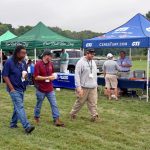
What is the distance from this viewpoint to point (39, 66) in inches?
337

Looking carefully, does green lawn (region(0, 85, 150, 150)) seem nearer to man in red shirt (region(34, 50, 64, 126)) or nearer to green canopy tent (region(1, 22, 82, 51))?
man in red shirt (region(34, 50, 64, 126))

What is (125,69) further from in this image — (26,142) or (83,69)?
(26,142)

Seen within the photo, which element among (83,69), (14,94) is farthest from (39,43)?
(14,94)

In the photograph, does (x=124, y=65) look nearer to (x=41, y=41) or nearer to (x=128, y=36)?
(x=128, y=36)

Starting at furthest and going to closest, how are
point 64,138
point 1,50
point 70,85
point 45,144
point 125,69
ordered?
point 1,50 → point 70,85 → point 125,69 → point 64,138 → point 45,144

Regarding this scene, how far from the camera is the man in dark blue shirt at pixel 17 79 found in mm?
7617

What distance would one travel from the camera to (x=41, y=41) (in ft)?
57.2

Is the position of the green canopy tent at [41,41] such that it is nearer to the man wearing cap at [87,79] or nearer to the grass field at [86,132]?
the grass field at [86,132]

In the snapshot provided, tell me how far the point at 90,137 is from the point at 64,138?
1.67 feet

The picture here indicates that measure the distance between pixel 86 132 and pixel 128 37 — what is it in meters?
6.29

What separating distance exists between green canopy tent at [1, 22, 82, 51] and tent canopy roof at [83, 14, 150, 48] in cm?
283

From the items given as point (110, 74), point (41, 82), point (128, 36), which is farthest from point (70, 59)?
point (41, 82)

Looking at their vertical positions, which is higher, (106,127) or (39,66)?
(39,66)

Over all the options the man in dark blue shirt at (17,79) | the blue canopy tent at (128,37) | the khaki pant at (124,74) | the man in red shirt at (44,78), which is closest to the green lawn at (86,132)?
the man in dark blue shirt at (17,79)
